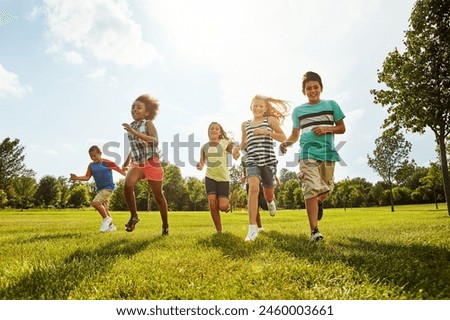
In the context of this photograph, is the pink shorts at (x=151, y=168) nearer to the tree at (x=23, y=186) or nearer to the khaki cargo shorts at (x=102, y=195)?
the khaki cargo shorts at (x=102, y=195)

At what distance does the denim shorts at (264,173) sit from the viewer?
20.4ft

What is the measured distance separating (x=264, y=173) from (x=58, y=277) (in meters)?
4.18

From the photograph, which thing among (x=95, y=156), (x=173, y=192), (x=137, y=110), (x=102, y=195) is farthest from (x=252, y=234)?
(x=173, y=192)

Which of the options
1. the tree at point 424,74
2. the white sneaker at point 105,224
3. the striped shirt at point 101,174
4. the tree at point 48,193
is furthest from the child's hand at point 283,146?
the tree at point 48,193

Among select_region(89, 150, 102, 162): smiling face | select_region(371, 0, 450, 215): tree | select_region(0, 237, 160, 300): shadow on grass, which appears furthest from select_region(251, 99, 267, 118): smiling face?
select_region(371, 0, 450, 215): tree

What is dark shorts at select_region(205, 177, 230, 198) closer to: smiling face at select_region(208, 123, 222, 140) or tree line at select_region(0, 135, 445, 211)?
smiling face at select_region(208, 123, 222, 140)

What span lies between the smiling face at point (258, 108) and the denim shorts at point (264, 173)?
3.70 feet

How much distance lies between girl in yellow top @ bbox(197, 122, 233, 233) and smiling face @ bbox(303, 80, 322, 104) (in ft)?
8.40
